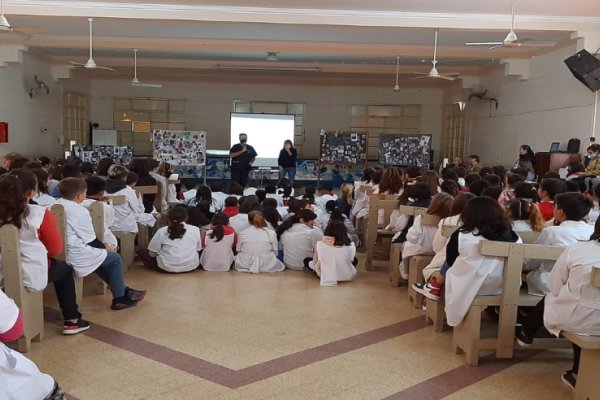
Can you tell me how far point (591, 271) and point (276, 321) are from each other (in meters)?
2.15

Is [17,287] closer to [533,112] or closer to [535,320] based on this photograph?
[535,320]

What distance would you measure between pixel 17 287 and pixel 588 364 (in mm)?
3034

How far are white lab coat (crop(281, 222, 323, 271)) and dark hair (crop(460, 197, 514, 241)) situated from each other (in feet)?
7.98

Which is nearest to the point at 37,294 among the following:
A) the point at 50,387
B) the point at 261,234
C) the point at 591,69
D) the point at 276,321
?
the point at 50,387

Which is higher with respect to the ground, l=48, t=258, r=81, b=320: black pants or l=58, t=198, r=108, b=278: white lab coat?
l=58, t=198, r=108, b=278: white lab coat

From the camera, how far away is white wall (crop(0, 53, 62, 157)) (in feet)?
36.5

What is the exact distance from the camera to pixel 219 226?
5363 mm

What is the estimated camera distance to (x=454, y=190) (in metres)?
5.04

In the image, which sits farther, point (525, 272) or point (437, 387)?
point (525, 272)

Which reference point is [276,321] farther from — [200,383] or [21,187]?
[21,187]

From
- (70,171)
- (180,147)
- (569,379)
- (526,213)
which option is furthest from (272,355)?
(180,147)

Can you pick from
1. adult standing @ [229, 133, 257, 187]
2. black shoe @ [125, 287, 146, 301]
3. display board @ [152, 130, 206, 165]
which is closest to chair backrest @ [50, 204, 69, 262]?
black shoe @ [125, 287, 146, 301]

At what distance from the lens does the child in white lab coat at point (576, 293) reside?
2.57 metres

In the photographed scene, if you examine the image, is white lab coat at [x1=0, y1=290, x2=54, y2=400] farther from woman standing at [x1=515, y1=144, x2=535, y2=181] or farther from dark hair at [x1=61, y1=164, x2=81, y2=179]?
woman standing at [x1=515, y1=144, x2=535, y2=181]
